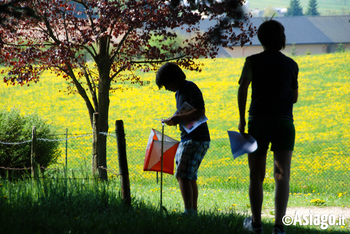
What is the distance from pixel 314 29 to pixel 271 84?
2557 inches

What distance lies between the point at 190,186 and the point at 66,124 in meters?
17.9

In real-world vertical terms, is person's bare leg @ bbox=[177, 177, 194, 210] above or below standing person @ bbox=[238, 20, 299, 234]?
below

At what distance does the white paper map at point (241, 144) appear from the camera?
2.64m

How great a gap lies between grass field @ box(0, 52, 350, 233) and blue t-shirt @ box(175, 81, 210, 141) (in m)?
2.00

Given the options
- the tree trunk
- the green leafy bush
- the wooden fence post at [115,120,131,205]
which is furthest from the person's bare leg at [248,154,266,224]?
the green leafy bush

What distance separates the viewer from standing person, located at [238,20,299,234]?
2.67 m

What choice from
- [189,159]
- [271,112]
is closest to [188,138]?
[189,159]

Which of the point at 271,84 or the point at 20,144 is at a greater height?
the point at 271,84

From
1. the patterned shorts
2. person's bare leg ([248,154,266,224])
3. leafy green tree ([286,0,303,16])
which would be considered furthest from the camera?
leafy green tree ([286,0,303,16])

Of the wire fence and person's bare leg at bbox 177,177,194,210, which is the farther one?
the wire fence

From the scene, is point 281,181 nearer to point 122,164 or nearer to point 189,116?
point 189,116

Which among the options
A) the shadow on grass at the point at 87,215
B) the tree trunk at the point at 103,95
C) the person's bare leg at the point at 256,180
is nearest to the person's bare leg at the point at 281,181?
the person's bare leg at the point at 256,180

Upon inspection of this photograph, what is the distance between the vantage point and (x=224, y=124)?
19.9 meters

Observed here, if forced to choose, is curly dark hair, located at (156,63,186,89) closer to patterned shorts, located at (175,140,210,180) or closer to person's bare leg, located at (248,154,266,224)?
patterned shorts, located at (175,140,210,180)
